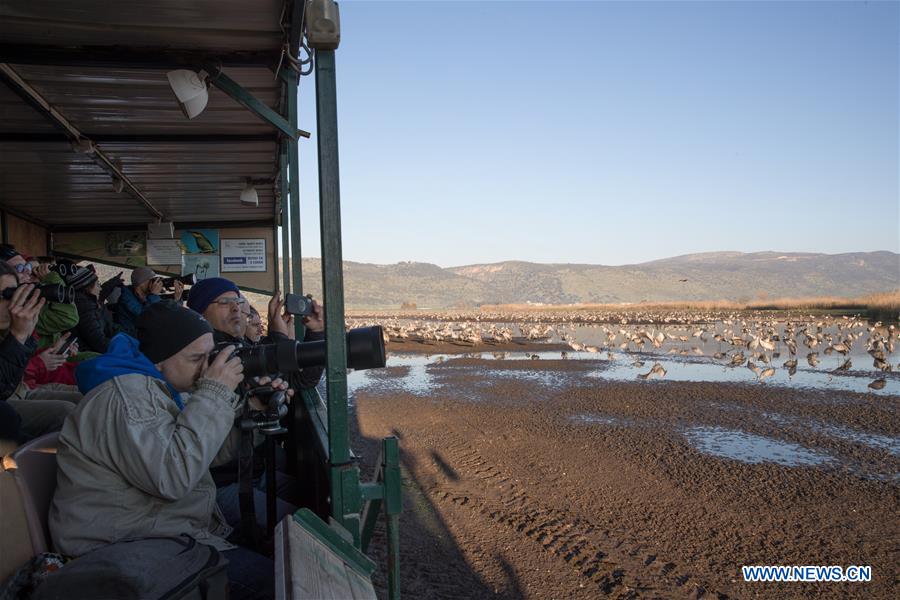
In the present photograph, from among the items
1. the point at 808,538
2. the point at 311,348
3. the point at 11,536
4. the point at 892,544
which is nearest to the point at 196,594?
the point at 11,536

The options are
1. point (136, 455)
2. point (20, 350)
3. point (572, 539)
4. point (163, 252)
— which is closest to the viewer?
point (136, 455)

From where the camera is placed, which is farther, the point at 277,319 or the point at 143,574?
the point at 277,319

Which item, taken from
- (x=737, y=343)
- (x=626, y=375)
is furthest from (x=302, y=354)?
(x=737, y=343)

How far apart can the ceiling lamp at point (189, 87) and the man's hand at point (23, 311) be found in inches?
48.1

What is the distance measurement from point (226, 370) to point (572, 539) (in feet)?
11.9

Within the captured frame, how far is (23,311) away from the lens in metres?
2.93

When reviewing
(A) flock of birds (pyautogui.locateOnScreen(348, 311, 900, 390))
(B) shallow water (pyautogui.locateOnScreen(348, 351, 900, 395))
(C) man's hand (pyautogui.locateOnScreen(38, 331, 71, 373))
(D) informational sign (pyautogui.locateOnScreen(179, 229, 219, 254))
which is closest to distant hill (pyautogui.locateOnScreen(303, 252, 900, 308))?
(A) flock of birds (pyautogui.locateOnScreen(348, 311, 900, 390))

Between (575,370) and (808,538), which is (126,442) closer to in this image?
(808,538)

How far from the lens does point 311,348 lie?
7.66 ft

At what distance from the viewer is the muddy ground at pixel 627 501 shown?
4281 mm

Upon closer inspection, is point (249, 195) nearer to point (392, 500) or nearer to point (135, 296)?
point (135, 296)

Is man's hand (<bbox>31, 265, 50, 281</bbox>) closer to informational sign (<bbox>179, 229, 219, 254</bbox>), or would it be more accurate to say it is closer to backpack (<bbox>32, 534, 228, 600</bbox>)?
backpack (<bbox>32, 534, 228, 600</bbox>)

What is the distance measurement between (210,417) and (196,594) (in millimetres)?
512

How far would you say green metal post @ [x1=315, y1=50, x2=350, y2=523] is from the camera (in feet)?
7.04
